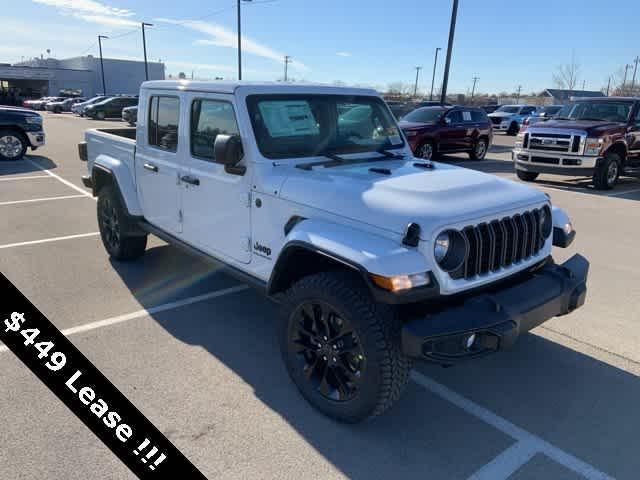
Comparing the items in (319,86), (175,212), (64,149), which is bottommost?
(64,149)

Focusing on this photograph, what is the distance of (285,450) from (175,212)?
95.7 inches

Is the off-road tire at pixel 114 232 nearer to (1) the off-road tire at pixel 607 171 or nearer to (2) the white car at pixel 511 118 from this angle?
(1) the off-road tire at pixel 607 171

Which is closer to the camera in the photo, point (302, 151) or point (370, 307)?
point (370, 307)

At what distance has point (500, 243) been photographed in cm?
292

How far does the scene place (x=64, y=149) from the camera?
16.0 meters

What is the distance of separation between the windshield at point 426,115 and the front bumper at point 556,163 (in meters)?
3.82

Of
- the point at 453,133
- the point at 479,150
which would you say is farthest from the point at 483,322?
the point at 479,150

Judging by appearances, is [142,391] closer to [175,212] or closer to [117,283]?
[175,212]

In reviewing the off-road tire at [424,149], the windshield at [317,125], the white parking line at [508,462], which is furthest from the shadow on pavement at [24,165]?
the white parking line at [508,462]

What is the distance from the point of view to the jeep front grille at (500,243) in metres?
2.76

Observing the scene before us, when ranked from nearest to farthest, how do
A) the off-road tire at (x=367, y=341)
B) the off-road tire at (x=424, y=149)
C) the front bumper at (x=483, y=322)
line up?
the front bumper at (x=483, y=322) → the off-road tire at (x=367, y=341) → the off-road tire at (x=424, y=149)

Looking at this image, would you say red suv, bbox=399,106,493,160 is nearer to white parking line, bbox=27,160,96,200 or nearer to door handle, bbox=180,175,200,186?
white parking line, bbox=27,160,96,200

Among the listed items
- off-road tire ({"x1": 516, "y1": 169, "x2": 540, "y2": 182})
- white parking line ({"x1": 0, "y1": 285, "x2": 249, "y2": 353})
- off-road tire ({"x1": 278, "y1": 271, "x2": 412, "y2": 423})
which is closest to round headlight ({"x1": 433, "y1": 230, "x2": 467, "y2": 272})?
off-road tire ({"x1": 278, "y1": 271, "x2": 412, "y2": 423})

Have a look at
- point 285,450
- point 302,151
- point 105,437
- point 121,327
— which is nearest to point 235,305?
point 121,327
